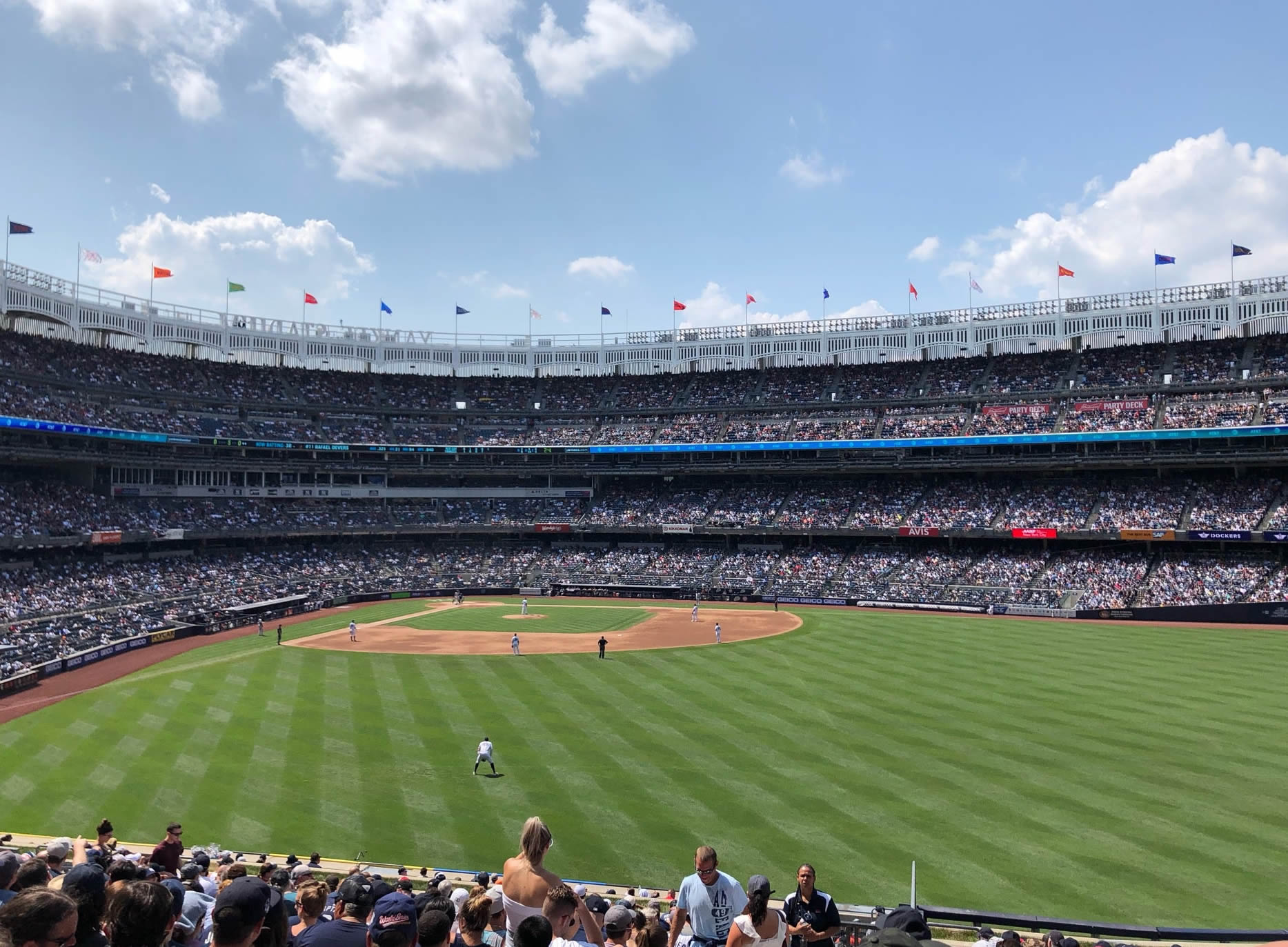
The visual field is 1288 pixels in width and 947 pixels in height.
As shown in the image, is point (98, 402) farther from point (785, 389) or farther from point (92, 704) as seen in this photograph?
point (785, 389)

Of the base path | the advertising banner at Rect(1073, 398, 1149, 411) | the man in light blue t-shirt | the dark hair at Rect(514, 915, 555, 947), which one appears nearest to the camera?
the dark hair at Rect(514, 915, 555, 947)

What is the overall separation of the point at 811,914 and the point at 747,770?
15.1 m

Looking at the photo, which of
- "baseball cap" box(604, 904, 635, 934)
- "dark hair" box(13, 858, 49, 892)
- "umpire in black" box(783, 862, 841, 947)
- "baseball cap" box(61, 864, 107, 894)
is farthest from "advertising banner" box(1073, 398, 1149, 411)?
"baseball cap" box(61, 864, 107, 894)

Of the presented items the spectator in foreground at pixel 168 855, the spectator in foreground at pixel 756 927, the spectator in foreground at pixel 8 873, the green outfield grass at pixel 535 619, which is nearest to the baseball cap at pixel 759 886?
the spectator in foreground at pixel 756 927

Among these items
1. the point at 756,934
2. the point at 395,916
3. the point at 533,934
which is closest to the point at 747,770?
the point at 756,934

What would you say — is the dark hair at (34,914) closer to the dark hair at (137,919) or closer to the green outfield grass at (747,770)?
the dark hair at (137,919)

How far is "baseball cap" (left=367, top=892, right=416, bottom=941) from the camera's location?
5.40m

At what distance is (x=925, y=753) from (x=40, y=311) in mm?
70113

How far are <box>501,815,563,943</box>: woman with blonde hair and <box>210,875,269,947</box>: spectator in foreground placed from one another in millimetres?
2150

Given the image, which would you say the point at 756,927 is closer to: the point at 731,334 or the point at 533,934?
the point at 533,934

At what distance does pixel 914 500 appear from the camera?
71.1 m

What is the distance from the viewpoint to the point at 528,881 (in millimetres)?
6824

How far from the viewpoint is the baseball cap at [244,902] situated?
4.95m

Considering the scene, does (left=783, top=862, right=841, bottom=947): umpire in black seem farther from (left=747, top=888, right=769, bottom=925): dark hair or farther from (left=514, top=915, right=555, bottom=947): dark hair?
(left=514, top=915, right=555, bottom=947): dark hair
